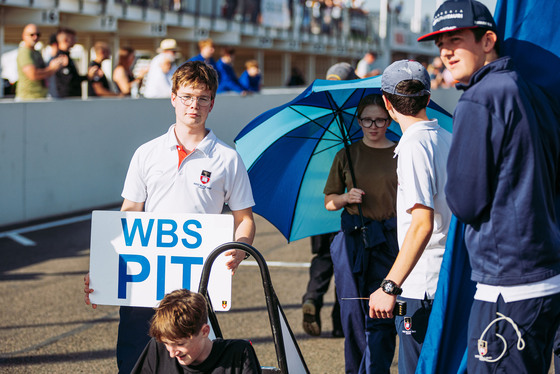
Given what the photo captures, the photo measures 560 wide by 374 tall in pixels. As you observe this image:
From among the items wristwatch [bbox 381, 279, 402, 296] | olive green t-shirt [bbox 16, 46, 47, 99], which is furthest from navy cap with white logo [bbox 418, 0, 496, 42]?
olive green t-shirt [bbox 16, 46, 47, 99]

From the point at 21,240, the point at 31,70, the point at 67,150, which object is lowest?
the point at 21,240

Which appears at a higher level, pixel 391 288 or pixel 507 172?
pixel 507 172

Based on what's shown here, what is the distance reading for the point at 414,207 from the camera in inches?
137

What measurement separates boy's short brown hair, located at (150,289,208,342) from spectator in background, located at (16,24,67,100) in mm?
9212

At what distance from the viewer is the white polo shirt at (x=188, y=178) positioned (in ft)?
13.3

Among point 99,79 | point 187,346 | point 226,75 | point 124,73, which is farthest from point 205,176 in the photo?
point 226,75

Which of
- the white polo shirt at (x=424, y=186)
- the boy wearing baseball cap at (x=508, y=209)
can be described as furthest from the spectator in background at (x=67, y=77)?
the boy wearing baseball cap at (x=508, y=209)

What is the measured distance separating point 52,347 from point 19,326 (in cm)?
65

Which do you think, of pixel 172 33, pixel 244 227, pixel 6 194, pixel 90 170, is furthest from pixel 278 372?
pixel 172 33

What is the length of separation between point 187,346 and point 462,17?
1.59 meters

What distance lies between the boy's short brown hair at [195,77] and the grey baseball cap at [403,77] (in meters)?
0.86

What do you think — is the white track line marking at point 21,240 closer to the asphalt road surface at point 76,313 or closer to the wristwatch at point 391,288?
the asphalt road surface at point 76,313

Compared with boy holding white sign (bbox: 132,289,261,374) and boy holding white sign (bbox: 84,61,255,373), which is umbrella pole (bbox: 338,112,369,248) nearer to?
boy holding white sign (bbox: 84,61,255,373)

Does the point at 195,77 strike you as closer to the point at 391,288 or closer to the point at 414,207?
the point at 414,207
